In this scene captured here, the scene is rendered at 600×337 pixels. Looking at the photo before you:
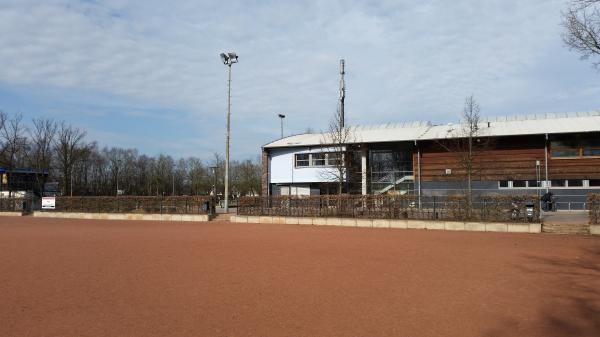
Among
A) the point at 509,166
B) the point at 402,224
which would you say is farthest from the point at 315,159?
the point at 402,224

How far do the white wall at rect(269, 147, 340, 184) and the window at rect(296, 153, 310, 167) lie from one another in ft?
1.05

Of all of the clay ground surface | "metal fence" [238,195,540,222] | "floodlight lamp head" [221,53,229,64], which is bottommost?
the clay ground surface

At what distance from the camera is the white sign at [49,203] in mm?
39062

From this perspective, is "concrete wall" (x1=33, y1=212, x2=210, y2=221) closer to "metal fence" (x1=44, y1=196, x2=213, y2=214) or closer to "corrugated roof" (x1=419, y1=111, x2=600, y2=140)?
"metal fence" (x1=44, y1=196, x2=213, y2=214)

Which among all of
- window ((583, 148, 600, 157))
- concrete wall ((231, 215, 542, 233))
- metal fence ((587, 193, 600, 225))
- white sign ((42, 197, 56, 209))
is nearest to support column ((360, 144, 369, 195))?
concrete wall ((231, 215, 542, 233))

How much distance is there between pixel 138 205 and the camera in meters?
34.1

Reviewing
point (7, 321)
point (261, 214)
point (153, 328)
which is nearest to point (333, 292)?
point (153, 328)

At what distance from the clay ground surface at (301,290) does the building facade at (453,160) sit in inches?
786

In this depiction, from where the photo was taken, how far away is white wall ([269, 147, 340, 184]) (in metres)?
45.1

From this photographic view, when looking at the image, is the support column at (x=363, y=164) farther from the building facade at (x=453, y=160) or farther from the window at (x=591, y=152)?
the window at (x=591, y=152)

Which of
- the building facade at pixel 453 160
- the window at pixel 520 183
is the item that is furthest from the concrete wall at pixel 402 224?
the window at pixel 520 183

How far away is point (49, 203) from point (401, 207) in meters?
29.2

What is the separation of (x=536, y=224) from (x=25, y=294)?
19342mm

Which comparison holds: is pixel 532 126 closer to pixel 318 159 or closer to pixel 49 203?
pixel 318 159
